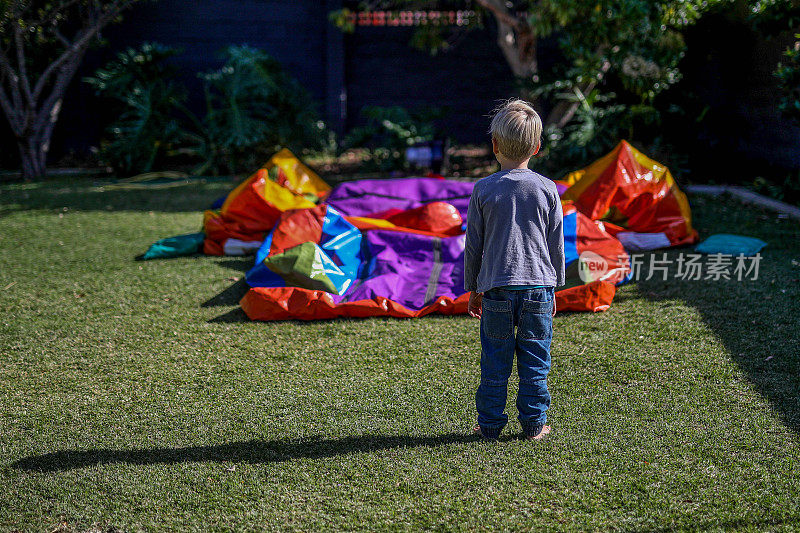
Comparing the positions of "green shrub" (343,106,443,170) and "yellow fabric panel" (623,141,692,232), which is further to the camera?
"green shrub" (343,106,443,170)

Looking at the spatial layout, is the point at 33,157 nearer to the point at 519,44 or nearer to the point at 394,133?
the point at 394,133

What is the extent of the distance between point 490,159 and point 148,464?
7.49m

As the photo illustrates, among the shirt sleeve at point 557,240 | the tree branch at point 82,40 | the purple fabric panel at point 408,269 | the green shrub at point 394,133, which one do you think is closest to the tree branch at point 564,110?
the green shrub at point 394,133

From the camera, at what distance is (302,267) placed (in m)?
4.01

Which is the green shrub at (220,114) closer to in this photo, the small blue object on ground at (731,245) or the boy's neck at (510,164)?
the small blue object on ground at (731,245)

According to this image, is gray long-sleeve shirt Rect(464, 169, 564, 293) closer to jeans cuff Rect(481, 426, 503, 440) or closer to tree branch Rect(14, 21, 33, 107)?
jeans cuff Rect(481, 426, 503, 440)

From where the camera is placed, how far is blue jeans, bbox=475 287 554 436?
2.46 metres

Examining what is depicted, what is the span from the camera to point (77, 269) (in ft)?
16.0

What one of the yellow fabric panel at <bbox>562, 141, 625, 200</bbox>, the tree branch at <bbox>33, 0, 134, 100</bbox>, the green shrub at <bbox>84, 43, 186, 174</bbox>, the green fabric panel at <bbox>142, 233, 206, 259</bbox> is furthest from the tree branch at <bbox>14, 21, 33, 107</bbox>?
the yellow fabric panel at <bbox>562, 141, 625, 200</bbox>

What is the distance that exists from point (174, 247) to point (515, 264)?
344 centimetres

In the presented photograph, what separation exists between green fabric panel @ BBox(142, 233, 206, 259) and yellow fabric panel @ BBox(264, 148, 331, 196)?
3.33 feet

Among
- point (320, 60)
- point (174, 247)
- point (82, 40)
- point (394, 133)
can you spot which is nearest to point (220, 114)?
point (82, 40)

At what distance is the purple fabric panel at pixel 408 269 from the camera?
12.9 feet

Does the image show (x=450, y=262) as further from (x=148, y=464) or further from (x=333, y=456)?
(x=148, y=464)
